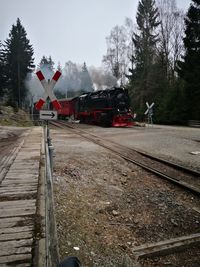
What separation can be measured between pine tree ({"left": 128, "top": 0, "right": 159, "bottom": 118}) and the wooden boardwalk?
1354 inches

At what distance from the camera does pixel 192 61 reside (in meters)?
30.6

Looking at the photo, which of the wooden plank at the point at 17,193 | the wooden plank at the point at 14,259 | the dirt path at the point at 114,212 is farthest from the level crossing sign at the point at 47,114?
the wooden plank at the point at 14,259

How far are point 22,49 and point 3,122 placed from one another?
2827 centimetres

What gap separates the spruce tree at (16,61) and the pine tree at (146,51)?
20252 mm

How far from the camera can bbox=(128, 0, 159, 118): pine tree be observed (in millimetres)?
40094

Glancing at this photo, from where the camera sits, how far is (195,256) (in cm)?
489

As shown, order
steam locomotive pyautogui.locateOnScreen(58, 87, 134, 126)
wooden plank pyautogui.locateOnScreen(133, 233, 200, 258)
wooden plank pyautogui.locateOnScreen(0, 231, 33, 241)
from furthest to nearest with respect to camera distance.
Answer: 1. steam locomotive pyautogui.locateOnScreen(58, 87, 134, 126)
2. wooden plank pyautogui.locateOnScreen(133, 233, 200, 258)
3. wooden plank pyautogui.locateOnScreen(0, 231, 33, 241)

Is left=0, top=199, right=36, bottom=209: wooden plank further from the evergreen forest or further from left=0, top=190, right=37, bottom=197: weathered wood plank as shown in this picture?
the evergreen forest

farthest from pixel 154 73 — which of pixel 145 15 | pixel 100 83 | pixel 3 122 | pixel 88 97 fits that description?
pixel 100 83

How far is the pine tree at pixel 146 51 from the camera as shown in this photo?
40.1m

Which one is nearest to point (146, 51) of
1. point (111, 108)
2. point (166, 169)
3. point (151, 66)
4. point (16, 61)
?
point (151, 66)

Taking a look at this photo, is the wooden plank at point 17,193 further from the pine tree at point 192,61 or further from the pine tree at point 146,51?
the pine tree at point 146,51

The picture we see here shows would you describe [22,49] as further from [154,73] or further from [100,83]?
[154,73]

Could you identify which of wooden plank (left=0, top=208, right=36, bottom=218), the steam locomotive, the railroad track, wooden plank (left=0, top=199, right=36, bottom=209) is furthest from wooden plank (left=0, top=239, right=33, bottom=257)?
the steam locomotive
